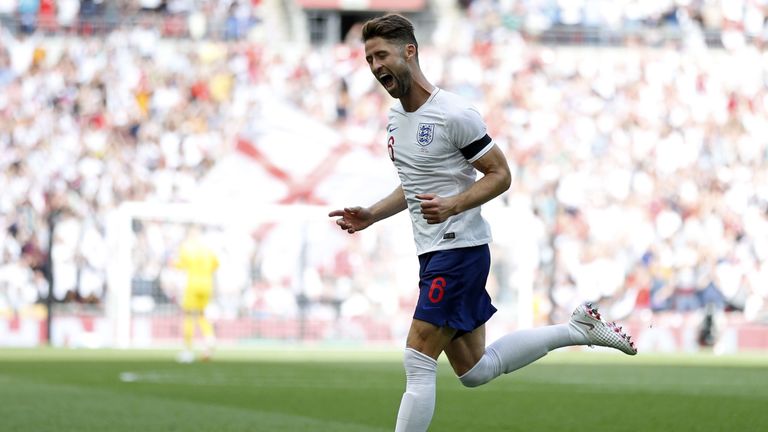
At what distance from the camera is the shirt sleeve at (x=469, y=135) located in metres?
5.74

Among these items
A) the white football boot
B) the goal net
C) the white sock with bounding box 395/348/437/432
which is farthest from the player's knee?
the goal net

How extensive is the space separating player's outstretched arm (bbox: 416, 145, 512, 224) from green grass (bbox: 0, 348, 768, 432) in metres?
3.16

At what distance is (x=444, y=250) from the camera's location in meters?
5.82

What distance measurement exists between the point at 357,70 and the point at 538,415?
817 inches

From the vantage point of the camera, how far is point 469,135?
5.75m

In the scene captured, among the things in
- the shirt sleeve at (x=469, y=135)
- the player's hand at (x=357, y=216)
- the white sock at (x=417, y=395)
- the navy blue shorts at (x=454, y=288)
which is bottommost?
the white sock at (x=417, y=395)

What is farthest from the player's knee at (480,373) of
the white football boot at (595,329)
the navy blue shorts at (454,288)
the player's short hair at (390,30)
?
the player's short hair at (390,30)

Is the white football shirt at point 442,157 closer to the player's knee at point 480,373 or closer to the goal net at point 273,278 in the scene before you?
the player's knee at point 480,373

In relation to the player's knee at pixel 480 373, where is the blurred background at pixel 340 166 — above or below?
above

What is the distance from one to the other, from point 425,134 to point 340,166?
61.4ft

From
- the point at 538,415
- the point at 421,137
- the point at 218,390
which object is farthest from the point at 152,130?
the point at 421,137

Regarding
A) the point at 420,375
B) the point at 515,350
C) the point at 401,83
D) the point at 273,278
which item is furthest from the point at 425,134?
the point at 273,278

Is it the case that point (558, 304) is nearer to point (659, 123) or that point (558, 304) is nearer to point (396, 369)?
point (659, 123)

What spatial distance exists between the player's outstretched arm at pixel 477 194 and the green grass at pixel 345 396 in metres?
3.16
